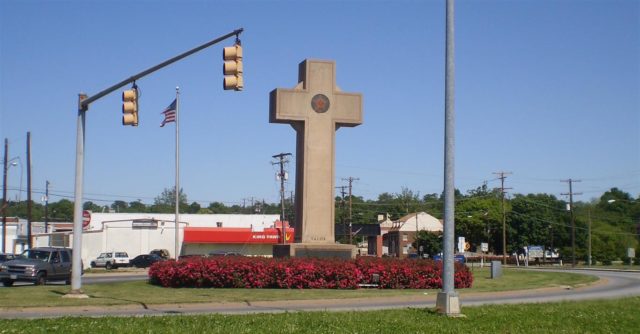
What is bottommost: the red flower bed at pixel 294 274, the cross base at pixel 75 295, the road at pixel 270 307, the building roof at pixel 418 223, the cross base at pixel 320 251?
the road at pixel 270 307

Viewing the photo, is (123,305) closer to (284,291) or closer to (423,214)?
(284,291)

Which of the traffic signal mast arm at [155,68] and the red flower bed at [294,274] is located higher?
the traffic signal mast arm at [155,68]

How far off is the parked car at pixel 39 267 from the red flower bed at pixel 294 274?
7334 millimetres

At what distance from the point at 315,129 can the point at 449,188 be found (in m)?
15.1

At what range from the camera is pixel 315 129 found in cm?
3188

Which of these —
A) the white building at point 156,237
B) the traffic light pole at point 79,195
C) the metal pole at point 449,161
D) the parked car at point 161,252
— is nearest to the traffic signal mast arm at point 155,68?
the traffic light pole at point 79,195

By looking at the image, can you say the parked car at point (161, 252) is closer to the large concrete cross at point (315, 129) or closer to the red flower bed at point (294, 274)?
the large concrete cross at point (315, 129)

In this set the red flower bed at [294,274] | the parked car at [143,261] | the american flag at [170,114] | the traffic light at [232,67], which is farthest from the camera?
the parked car at [143,261]

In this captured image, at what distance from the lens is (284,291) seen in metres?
27.1

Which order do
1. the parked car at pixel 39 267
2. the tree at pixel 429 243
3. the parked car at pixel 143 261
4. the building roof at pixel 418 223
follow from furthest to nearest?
1. the building roof at pixel 418 223
2. the tree at pixel 429 243
3. the parked car at pixel 143 261
4. the parked car at pixel 39 267

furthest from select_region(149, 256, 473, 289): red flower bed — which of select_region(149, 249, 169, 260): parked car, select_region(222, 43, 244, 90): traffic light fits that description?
select_region(149, 249, 169, 260): parked car

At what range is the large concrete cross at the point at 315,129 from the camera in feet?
103

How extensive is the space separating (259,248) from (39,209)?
117596 millimetres

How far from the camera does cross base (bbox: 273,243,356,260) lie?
31234mm
